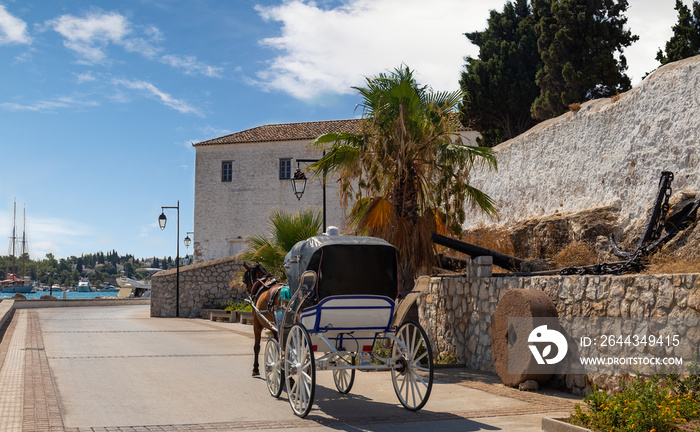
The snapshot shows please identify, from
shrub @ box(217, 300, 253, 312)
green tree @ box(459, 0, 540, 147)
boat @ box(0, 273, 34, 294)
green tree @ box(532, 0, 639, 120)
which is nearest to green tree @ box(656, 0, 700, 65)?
green tree @ box(532, 0, 639, 120)

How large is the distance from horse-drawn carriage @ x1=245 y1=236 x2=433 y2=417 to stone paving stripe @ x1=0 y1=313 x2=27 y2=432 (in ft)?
9.93

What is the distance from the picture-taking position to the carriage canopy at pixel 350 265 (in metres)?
7.68

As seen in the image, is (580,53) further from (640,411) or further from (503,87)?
(640,411)

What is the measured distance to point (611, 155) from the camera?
14.6m

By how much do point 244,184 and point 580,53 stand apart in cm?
2107

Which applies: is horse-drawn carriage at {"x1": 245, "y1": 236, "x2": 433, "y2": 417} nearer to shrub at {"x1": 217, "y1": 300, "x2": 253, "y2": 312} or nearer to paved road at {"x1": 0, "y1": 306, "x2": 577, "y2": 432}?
paved road at {"x1": 0, "y1": 306, "x2": 577, "y2": 432}

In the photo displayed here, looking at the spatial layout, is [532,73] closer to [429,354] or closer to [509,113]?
[509,113]

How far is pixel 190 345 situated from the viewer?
605 inches

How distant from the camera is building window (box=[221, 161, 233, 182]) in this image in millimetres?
40031

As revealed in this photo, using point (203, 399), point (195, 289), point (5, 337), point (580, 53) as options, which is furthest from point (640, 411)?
point (580, 53)

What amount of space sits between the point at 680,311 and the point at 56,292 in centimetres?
17392

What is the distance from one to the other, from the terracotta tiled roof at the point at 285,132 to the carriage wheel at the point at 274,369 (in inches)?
1130

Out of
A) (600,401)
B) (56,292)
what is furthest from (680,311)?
(56,292)

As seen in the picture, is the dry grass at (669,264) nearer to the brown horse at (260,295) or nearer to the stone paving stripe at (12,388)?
the brown horse at (260,295)
